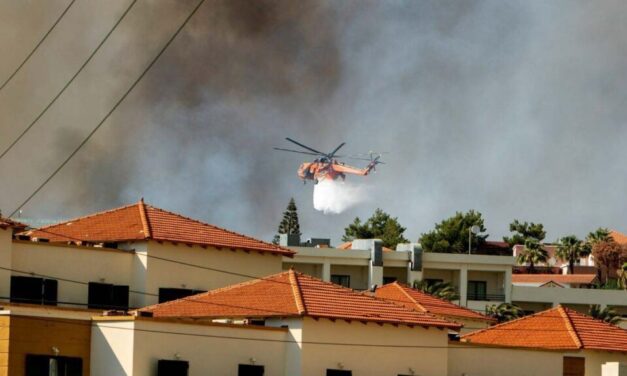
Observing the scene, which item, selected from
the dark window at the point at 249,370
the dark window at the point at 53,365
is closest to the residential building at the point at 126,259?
the dark window at the point at 53,365

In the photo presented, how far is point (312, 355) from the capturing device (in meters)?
69.9

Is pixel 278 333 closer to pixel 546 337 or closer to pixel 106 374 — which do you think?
pixel 106 374

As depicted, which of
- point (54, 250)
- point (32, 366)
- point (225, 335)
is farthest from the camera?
point (54, 250)

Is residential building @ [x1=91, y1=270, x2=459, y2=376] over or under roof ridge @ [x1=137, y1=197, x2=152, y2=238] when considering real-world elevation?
under

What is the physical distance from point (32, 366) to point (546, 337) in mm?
31004

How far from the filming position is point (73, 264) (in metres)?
80.9

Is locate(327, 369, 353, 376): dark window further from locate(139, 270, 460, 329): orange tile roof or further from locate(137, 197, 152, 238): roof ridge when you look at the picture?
locate(137, 197, 152, 238): roof ridge

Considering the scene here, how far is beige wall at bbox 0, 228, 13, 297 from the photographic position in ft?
251

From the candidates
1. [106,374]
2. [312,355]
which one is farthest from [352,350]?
[106,374]

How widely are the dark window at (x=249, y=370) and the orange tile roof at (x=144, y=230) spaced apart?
52.2 ft

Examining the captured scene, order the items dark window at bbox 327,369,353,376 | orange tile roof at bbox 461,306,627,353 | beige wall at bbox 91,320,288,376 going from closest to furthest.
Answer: beige wall at bbox 91,320,288,376 < dark window at bbox 327,369,353,376 < orange tile roof at bbox 461,306,627,353

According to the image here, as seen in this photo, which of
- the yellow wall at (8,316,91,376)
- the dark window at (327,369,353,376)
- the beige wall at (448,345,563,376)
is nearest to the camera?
the yellow wall at (8,316,91,376)

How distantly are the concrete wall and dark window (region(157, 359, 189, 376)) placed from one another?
14822 millimetres

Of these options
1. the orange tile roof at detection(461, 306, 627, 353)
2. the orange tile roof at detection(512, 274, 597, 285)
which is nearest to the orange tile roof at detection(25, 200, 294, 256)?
the orange tile roof at detection(461, 306, 627, 353)
